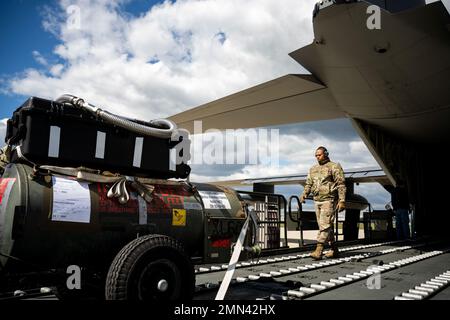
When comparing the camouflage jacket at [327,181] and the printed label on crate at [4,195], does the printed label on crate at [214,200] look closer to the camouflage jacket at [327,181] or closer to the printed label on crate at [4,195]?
the printed label on crate at [4,195]

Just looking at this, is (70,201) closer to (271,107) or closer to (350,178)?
(271,107)

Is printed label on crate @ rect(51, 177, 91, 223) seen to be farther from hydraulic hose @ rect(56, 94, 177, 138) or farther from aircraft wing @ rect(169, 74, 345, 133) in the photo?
aircraft wing @ rect(169, 74, 345, 133)

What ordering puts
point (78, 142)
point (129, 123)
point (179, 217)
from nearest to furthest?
point (78, 142), point (129, 123), point (179, 217)

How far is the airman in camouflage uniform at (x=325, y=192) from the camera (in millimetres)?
6555

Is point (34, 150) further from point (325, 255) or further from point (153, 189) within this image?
point (325, 255)

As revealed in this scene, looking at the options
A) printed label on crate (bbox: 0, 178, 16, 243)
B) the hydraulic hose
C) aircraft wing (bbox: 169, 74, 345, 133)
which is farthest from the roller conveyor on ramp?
aircraft wing (bbox: 169, 74, 345, 133)

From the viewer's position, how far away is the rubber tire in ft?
8.61

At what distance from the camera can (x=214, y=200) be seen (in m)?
3.72

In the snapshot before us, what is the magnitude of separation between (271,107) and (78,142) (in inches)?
363

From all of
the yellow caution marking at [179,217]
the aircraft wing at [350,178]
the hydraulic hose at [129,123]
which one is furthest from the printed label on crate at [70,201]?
the aircraft wing at [350,178]

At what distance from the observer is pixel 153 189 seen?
322 centimetres

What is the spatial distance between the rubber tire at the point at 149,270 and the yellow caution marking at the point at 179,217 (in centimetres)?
42

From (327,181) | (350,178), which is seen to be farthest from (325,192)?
(350,178)

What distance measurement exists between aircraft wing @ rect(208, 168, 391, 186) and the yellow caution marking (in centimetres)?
1581
